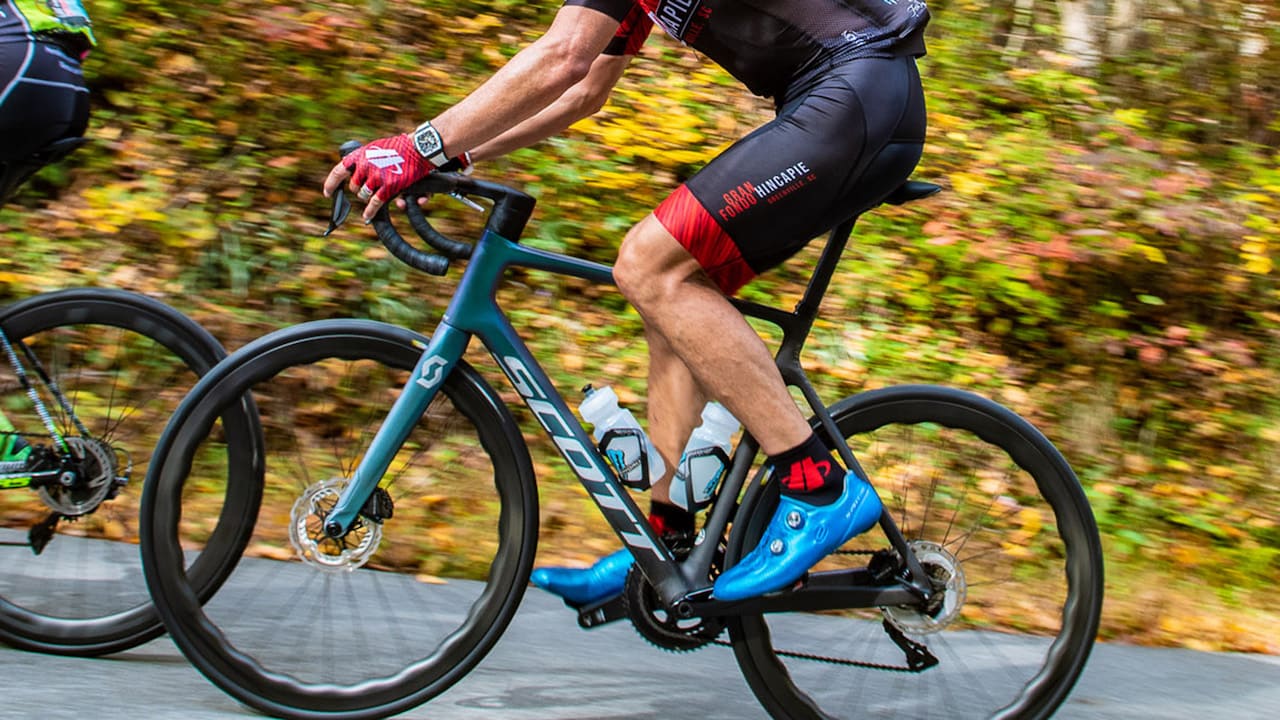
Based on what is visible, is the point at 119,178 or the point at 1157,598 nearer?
the point at 1157,598

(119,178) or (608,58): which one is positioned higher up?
(608,58)

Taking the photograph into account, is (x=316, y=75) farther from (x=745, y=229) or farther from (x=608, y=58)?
(x=745, y=229)

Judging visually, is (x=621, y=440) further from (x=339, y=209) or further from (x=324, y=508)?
(x=339, y=209)

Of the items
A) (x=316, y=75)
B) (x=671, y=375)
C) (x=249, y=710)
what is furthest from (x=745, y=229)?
(x=316, y=75)

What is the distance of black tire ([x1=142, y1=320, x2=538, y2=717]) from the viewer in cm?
262

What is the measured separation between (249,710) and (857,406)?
1.60m

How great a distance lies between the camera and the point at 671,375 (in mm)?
2791

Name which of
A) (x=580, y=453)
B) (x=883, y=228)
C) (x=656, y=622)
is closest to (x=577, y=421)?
(x=580, y=453)

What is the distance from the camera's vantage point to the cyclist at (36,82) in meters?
2.89

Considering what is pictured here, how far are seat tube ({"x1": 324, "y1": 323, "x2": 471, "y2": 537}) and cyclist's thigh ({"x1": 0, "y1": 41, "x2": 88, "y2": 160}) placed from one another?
4.03 feet

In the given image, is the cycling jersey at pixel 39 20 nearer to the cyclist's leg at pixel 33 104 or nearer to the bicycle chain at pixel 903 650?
the cyclist's leg at pixel 33 104

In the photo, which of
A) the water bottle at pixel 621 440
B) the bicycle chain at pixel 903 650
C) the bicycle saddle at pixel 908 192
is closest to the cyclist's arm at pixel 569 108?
the water bottle at pixel 621 440

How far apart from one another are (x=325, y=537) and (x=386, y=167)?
877mm

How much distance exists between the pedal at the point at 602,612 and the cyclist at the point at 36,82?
1864mm
